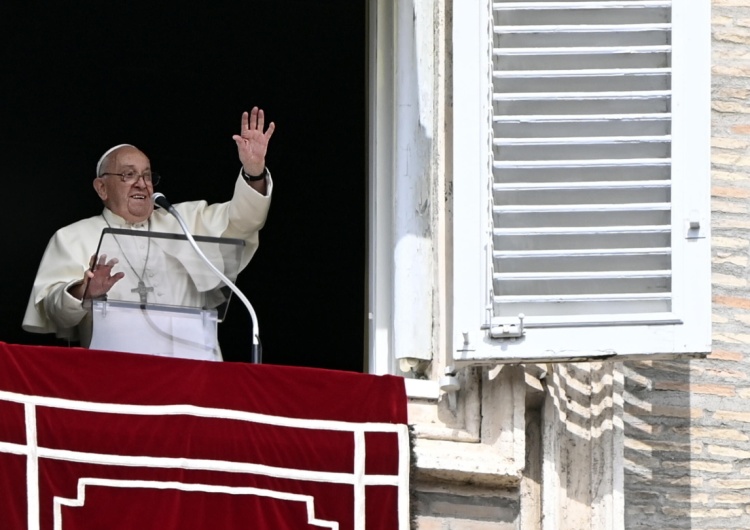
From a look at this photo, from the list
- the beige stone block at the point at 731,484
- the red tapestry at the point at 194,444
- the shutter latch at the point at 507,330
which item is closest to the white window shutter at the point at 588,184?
the shutter latch at the point at 507,330

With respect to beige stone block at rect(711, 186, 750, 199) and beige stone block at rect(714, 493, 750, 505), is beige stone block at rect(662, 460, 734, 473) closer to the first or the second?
beige stone block at rect(714, 493, 750, 505)

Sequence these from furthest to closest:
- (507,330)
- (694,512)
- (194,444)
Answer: (694,512), (507,330), (194,444)

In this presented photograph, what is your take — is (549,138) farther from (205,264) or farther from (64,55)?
(64,55)

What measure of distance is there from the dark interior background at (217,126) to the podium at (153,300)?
2467mm

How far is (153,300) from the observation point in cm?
754

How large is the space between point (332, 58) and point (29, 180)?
4.45ft

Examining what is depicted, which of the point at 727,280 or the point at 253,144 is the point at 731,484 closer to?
the point at 727,280

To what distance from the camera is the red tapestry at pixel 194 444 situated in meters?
7.03

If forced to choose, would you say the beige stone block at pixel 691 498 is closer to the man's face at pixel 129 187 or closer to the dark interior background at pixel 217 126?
the man's face at pixel 129 187

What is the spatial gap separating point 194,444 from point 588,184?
1433 millimetres

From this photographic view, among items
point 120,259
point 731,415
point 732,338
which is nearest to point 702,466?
point 731,415

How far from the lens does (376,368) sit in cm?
777

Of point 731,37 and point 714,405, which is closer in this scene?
point 714,405

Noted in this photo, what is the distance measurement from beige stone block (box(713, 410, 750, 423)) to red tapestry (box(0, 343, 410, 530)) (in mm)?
1397
